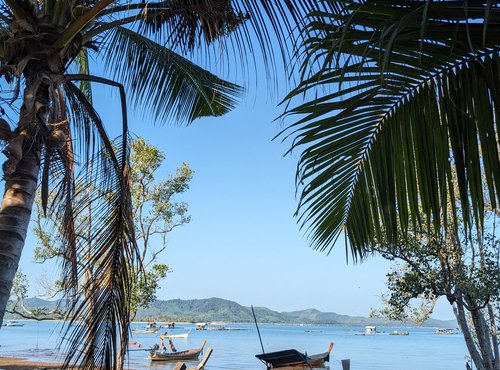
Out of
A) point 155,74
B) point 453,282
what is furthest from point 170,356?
point 155,74

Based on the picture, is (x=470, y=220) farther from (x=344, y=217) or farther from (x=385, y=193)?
(x=344, y=217)

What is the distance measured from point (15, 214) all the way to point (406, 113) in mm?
2666

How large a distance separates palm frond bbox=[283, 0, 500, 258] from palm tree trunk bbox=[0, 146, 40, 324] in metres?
2.10

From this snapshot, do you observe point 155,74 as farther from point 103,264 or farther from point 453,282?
point 453,282

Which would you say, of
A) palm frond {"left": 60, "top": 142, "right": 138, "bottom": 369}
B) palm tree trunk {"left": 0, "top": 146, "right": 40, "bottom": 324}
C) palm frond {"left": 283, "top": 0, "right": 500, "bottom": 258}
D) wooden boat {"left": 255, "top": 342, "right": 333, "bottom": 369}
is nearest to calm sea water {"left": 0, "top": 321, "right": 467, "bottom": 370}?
palm frond {"left": 60, "top": 142, "right": 138, "bottom": 369}

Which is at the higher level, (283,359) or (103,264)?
(103,264)

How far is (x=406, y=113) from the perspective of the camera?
66.1 inches

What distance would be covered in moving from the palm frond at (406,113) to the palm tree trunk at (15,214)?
2.10 meters

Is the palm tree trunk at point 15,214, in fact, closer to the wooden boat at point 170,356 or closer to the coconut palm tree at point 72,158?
the coconut palm tree at point 72,158

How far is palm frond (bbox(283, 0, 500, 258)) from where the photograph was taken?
4.22ft

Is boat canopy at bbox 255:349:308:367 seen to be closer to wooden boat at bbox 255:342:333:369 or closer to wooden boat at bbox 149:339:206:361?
wooden boat at bbox 255:342:333:369

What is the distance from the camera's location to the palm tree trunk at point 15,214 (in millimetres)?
3154

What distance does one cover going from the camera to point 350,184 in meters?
2.09

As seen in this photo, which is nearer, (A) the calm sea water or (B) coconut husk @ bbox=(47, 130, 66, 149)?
(B) coconut husk @ bbox=(47, 130, 66, 149)
